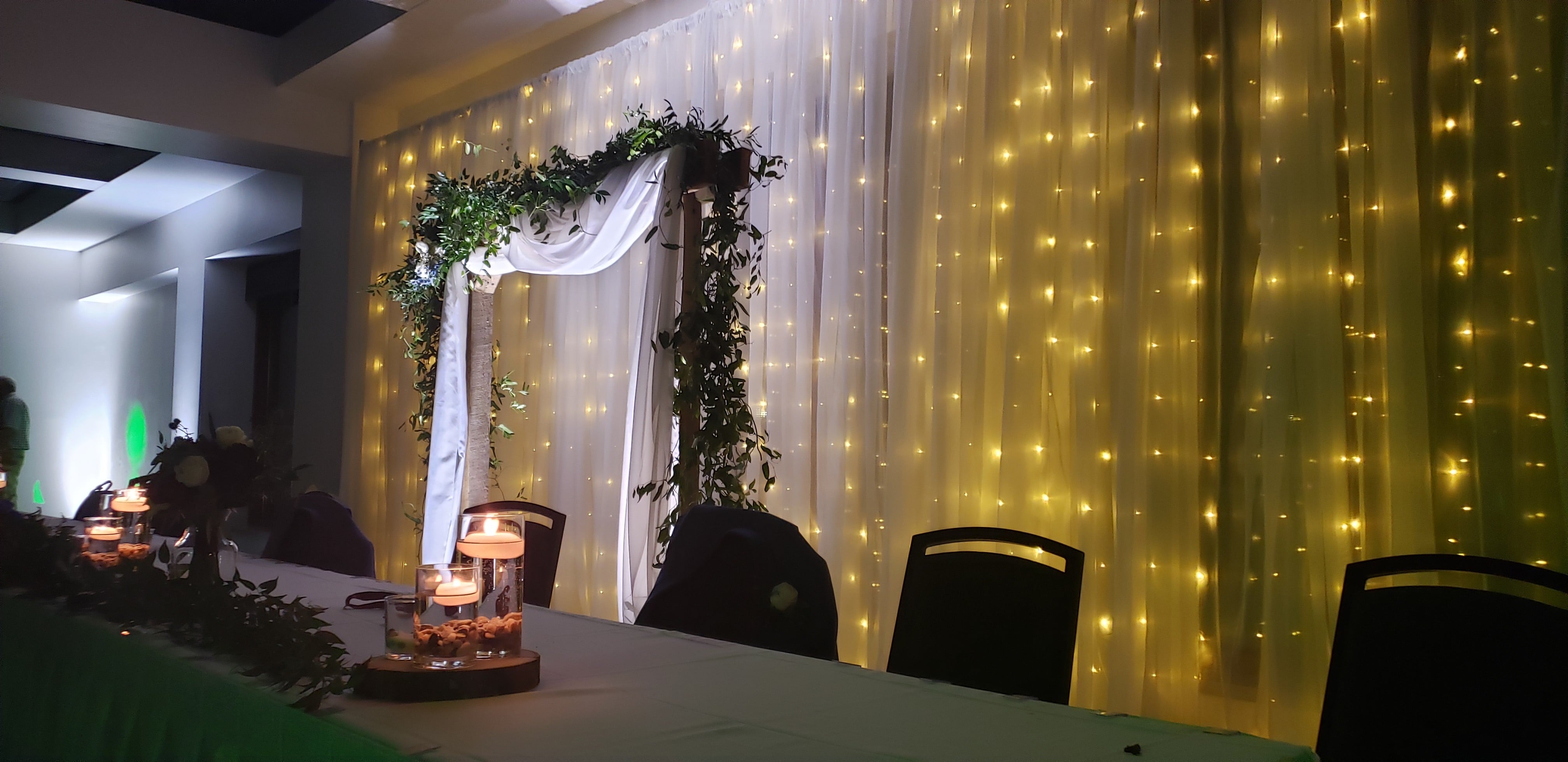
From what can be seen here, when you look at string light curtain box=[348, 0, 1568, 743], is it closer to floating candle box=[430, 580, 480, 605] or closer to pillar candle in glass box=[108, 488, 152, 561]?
pillar candle in glass box=[108, 488, 152, 561]

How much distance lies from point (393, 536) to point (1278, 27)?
5455 mm

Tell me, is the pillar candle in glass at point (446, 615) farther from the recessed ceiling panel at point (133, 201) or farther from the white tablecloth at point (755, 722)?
the recessed ceiling panel at point (133, 201)

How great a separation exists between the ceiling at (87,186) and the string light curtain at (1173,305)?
19.3 ft

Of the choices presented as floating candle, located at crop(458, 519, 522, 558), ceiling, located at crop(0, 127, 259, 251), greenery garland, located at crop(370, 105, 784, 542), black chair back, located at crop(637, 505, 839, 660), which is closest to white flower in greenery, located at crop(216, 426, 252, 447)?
floating candle, located at crop(458, 519, 522, 558)

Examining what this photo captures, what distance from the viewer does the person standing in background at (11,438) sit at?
352cm

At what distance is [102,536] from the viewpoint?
8.59 feet

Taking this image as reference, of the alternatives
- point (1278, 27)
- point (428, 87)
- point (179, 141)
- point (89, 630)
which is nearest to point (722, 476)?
point (89, 630)

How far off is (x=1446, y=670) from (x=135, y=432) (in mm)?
12072

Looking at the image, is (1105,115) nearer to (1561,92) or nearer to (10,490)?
(1561,92)

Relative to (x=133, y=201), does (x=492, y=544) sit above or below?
below

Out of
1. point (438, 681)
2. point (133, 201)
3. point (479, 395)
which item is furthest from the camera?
point (133, 201)

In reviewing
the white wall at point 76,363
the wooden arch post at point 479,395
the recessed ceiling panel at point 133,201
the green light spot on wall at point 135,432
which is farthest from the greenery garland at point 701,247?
the white wall at point 76,363

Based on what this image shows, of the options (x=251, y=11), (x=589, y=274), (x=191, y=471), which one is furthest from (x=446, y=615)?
(x=251, y=11)

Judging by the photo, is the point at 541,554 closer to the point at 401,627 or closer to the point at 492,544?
the point at 492,544
